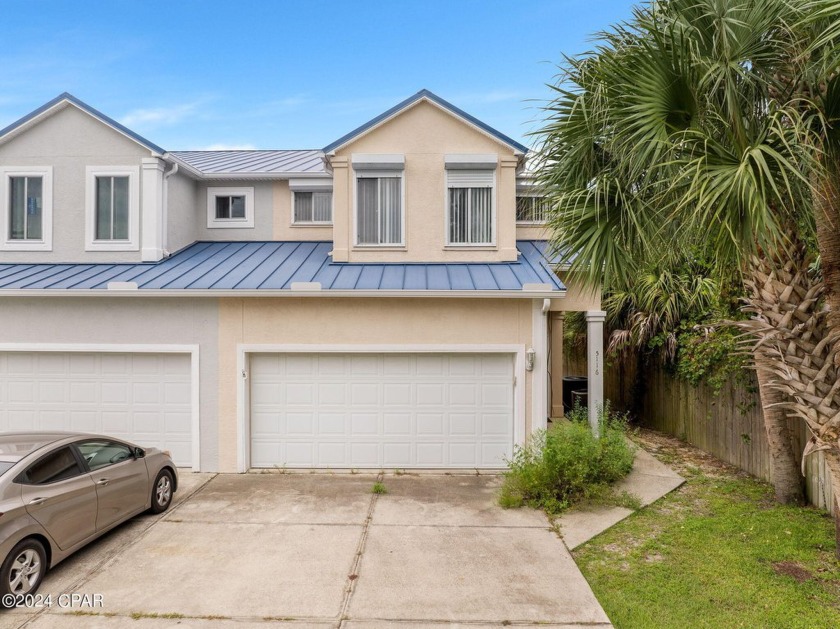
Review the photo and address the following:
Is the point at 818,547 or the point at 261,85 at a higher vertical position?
the point at 261,85

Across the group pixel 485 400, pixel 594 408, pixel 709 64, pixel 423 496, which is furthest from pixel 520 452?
pixel 709 64

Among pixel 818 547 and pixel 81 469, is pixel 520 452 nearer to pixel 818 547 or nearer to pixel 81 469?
pixel 818 547

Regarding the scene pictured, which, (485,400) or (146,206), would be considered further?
(146,206)

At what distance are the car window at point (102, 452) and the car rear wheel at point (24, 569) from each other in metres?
1.06

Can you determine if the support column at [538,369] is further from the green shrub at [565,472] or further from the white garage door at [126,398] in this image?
the white garage door at [126,398]

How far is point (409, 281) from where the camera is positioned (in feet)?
29.6

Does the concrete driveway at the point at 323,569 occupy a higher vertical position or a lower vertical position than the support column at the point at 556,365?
lower

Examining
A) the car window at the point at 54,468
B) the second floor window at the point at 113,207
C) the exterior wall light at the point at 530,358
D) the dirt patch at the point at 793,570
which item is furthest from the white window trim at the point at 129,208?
the dirt patch at the point at 793,570

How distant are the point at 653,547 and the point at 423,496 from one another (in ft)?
11.1

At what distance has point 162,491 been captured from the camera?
7.13 metres

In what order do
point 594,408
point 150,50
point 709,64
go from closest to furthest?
point 709,64
point 594,408
point 150,50

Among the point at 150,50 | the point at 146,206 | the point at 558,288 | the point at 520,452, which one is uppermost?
the point at 150,50

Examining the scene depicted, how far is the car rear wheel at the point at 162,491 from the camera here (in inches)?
273

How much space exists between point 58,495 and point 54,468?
36 centimetres
